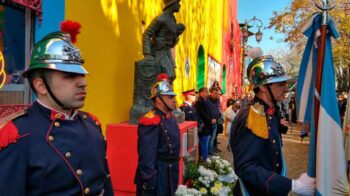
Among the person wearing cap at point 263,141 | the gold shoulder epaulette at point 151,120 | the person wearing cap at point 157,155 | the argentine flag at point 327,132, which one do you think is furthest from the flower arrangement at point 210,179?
the argentine flag at point 327,132

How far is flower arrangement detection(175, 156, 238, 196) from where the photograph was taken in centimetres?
439

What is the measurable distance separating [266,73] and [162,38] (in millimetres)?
3086

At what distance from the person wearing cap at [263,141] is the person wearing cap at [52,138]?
38.3 inches

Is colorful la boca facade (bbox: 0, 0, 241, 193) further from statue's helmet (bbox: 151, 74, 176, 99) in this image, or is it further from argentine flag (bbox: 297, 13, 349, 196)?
argentine flag (bbox: 297, 13, 349, 196)

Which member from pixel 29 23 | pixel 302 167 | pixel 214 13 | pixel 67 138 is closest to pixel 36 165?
pixel 67 138

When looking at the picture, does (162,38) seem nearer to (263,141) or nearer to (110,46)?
(110,46)

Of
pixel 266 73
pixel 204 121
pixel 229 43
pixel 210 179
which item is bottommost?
pixel 210 179

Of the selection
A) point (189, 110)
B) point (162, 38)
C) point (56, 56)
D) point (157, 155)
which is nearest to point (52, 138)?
point (56, 56)

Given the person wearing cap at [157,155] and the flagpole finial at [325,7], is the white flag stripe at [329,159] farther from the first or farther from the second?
the person wearing cap at [157,155]

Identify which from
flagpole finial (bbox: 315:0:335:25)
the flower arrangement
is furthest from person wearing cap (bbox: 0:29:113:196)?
the flower arrangement

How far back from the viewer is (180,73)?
9.66 m

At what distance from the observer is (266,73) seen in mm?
2486

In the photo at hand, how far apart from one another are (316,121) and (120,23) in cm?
397

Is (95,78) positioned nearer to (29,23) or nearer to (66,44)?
(29,23)
